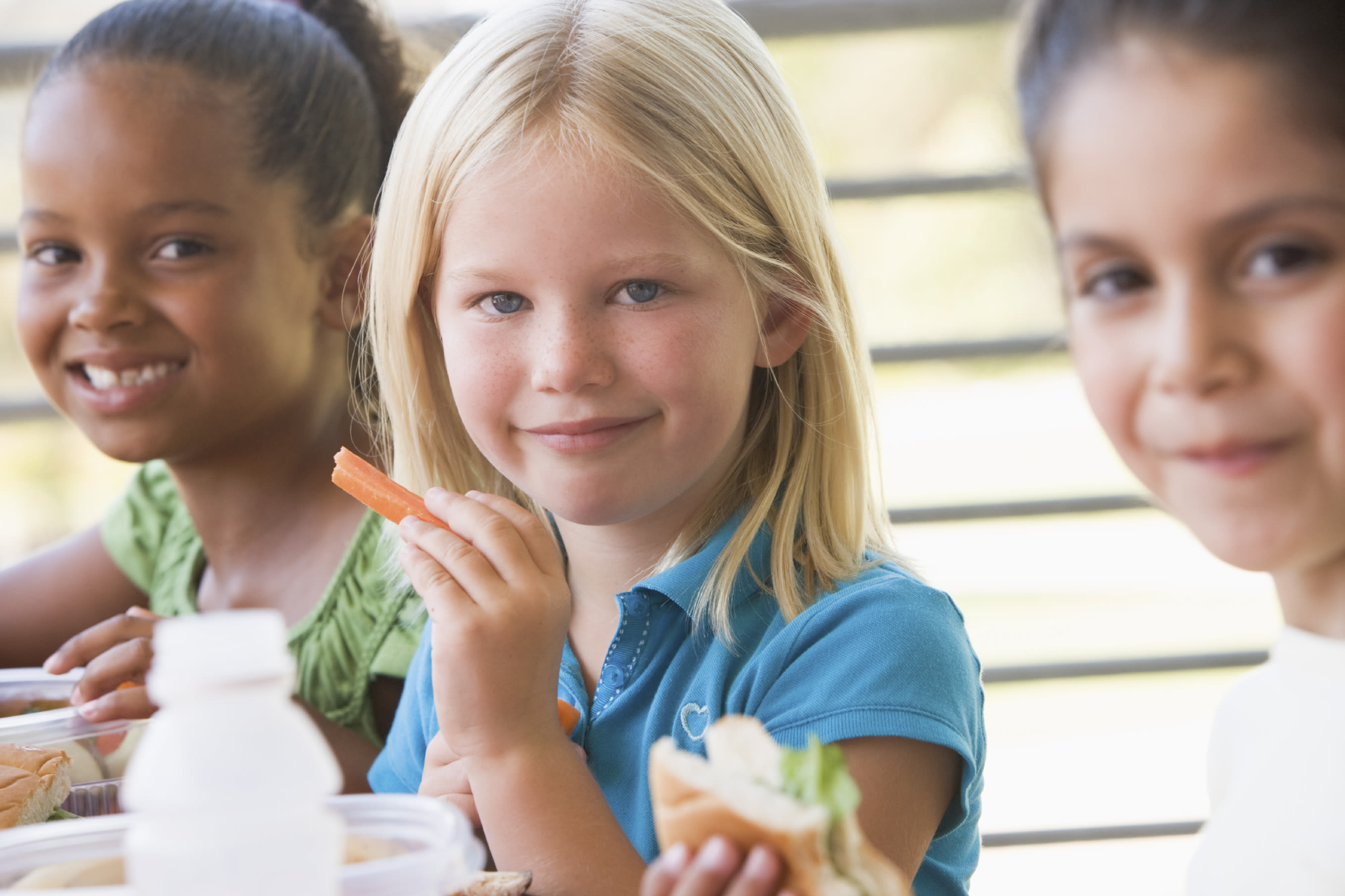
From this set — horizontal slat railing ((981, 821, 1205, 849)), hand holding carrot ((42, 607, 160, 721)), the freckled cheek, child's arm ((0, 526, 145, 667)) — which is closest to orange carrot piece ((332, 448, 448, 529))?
the freckled cheek

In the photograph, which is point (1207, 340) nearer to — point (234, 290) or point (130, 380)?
point (234, 290)

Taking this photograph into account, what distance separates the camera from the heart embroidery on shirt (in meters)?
1.40

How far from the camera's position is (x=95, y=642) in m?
1.72

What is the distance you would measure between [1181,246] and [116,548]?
6.84 ft

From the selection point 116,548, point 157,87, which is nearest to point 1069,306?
point 157,87

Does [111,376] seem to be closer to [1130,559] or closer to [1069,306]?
[1069,306]

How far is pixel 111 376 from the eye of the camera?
1.95 m

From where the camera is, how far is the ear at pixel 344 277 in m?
2.07

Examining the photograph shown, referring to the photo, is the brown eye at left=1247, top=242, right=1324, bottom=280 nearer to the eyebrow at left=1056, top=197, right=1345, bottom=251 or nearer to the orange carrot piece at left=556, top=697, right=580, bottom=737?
the eyebrow at left=1056, top=197, right=1345, bottom=251

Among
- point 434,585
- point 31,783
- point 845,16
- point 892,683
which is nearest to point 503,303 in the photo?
point 434,585

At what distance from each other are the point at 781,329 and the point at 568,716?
0.53m

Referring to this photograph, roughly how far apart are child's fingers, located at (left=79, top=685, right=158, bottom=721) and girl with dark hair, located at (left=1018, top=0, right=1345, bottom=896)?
121cm

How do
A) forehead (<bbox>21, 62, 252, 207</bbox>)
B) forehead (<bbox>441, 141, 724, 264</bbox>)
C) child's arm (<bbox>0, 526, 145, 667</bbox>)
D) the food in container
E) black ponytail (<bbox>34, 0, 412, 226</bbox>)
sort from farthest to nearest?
child's arm (<bbox>0, 526, 145, 667</bbox>) < black ponytail (<bbox>34, 0, 412, 226</bbox>) < forehead (<bbox>21, 62, 252, 207</bbox>) < the food in container < forehead (<bbox>441, 141, 724, 264</bbox>)

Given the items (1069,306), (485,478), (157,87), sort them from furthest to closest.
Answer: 1. (157,87)
2. (485,478)
3. (1069,306)
